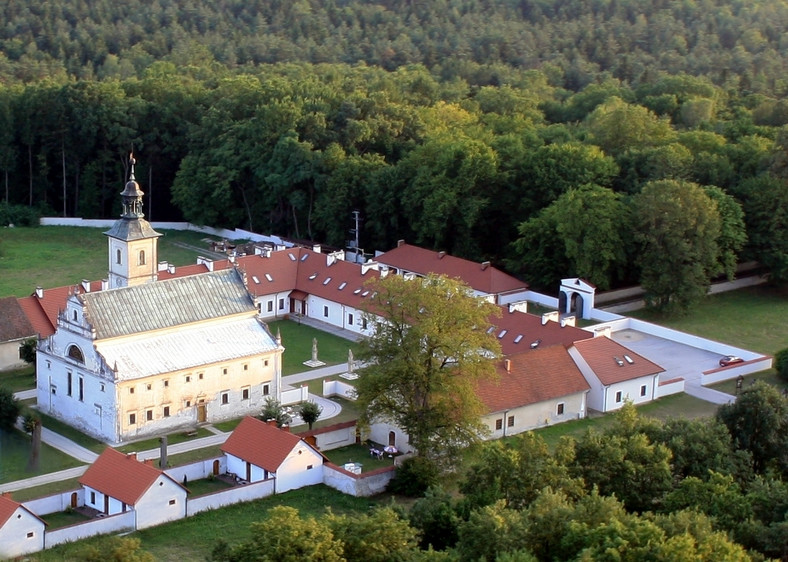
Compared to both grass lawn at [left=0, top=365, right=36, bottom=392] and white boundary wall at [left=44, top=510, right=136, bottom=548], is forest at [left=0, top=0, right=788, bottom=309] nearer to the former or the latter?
grass lawn at [left=0, top=365, right=36, bottom=392]

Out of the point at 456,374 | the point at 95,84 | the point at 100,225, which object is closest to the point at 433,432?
the point at 456,374

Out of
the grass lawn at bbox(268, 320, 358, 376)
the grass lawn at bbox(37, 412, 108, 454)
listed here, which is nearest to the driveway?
the grass lawn at bbox(268, 320, 358, 376)

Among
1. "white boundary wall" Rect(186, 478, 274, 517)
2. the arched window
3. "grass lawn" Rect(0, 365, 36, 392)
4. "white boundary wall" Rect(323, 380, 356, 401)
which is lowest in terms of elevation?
"grass lawn" Rect(0, 365, 36, 392)

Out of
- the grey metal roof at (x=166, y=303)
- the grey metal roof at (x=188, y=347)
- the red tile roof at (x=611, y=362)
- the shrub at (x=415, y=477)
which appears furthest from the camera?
the red tile roof at (x=611, y=362)

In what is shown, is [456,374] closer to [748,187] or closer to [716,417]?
[716,417]

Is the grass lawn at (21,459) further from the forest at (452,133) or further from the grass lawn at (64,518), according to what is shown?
the forest at (452,133)

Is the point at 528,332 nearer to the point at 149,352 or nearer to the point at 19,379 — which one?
the point at 149,352

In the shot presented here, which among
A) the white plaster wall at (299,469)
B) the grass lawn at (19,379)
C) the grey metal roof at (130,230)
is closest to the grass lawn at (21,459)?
the grass lawn at (19,379)
